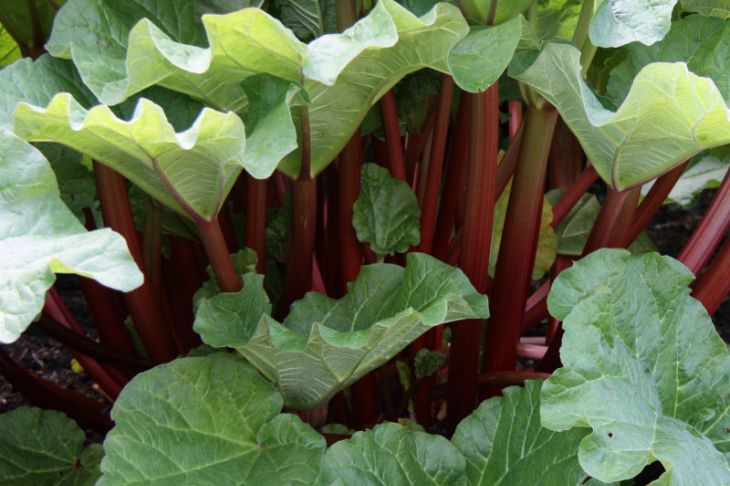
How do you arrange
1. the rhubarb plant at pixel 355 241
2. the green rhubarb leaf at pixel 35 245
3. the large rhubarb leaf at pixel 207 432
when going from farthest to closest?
1. the large rhubarb leaf at pixel 207 432
2. the rhubarb plant at pixel 355 241
3. the green rhubarb leaf at pixel 35 245

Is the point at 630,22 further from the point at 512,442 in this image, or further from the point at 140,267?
the point at 140,267

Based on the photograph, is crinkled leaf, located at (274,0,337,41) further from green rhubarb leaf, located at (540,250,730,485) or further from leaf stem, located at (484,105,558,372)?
green rhubarb leaf, located at (540,250,730,485)

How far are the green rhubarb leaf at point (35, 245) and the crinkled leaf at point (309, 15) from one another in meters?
0.44

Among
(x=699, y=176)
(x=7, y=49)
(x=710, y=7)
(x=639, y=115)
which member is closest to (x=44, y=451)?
(x=7, y=49)

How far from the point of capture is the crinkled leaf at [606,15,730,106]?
0.94m

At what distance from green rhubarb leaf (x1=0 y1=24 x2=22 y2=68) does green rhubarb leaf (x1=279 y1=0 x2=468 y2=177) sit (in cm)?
62

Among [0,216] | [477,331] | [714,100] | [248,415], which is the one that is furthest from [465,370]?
[0,216]

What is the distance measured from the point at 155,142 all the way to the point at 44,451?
515mm

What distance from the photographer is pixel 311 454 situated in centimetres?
88

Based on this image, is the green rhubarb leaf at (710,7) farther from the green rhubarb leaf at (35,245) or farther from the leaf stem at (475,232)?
the green rhubarb leaf at (35,245)

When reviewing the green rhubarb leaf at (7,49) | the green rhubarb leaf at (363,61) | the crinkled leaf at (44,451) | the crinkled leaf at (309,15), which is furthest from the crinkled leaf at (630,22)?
the green rhubarb leaf at (7,49)

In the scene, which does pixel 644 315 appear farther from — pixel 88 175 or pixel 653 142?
pixel 88 175

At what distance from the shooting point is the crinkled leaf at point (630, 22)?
78cm

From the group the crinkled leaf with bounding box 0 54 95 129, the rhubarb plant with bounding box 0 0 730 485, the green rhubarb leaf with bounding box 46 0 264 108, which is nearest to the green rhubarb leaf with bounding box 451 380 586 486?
the rhubarb plant with bounding box 0 0 730 485
